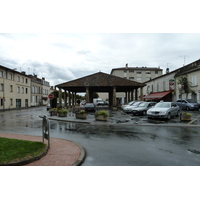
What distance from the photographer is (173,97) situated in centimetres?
3056

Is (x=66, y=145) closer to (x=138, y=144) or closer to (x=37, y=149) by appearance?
(x=37, y=149)

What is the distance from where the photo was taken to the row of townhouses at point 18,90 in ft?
111

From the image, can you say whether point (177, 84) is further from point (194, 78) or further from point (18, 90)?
point (18, 90)

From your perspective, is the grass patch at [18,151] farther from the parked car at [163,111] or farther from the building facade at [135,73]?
the building facade at [135,73]

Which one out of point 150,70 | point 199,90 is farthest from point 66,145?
point 150,70

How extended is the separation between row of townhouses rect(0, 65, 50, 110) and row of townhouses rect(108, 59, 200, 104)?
86.3 feet

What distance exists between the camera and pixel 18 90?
4016 cm

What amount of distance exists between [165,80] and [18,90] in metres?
34.3

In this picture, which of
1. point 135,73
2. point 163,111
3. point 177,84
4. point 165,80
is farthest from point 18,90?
point 163,111

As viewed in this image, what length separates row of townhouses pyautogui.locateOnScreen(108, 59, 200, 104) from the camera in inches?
961

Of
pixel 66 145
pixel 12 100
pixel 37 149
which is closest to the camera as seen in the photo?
pixel 37 149

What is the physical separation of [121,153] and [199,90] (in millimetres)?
22696

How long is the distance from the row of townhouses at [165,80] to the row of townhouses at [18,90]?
26.3 meters

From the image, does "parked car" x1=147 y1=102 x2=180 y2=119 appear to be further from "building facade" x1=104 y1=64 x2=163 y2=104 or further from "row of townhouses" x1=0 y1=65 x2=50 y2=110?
"building facade" x1=104 y1=64 x2=163 y2=104
